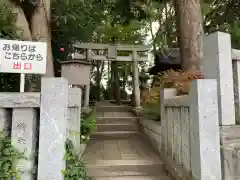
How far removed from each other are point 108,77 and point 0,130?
1127cm

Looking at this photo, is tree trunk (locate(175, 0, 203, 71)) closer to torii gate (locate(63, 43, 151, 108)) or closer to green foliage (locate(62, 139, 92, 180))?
green foliage (locate(62, 139, 92, 180))

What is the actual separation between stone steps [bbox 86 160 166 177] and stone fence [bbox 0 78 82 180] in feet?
3.92

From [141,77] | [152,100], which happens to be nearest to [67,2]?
[152,100]

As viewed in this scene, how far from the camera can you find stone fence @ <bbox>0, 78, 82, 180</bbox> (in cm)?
236

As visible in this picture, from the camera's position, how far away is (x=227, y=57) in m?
2.51

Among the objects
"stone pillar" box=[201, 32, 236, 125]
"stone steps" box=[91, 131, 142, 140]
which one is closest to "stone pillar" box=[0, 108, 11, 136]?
"stone pillar" box=[201, 32, 236, 125]

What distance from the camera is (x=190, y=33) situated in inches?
184

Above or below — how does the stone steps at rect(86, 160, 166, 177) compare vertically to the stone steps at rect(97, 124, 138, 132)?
below

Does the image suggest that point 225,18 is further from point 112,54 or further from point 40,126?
point 40,126

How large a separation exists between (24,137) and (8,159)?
0.26 meters

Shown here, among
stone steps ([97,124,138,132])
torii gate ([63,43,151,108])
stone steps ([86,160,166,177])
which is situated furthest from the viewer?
torii gate ([63,43,151,108])

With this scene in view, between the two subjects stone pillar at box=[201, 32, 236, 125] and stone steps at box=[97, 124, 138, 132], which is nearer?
stone pillar at box=[201, 32, 236, 125]

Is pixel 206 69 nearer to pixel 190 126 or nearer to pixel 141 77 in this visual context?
pixel 190 126

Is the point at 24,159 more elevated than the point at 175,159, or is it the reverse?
the point at 24,159
